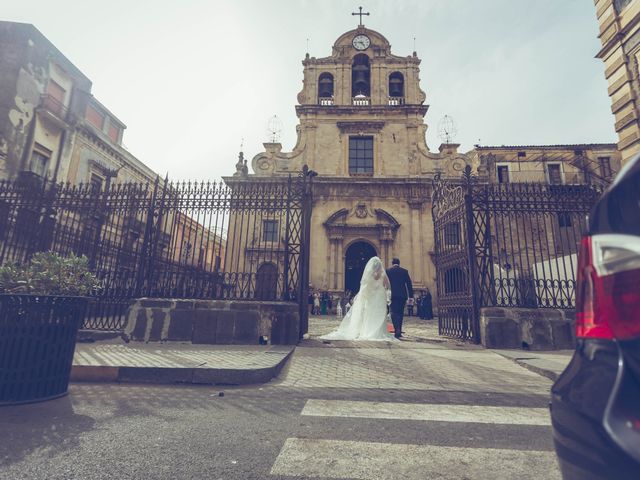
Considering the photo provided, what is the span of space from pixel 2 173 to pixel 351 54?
20281 mm

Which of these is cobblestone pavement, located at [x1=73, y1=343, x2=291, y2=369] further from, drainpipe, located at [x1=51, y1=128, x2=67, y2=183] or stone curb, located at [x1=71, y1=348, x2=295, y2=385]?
drainpipe, located at [x1=51, y1=128, x2=67, y2=183]

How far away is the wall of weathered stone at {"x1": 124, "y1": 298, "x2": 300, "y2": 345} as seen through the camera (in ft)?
21.4

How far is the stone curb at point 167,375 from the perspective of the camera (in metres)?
4.04

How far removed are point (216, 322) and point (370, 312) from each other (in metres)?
3.56

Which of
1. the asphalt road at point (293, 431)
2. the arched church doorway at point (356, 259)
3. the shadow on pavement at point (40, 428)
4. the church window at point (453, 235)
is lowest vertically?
the shadow on pavement at point (40, 428)

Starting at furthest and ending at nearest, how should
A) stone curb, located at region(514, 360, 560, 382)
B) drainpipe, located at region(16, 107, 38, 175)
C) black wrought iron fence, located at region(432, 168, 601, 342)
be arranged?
drainpipe, located at region(16, 107, 38, 175), black wrought iron fence, located at region(432, 168, 601, 342), stone curb, located at region(514, 360, 560, 382)

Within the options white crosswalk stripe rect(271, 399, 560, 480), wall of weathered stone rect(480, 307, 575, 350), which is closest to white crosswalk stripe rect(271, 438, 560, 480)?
white crosswalk stripe rect(271, 399, 560, 480)

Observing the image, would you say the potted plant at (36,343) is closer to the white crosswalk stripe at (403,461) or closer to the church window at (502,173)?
the white crosswalk stripe at (403,461)

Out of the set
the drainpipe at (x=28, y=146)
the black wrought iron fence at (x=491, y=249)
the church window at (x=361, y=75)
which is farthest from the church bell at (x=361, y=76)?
the drainpipe at (x=28, y=146)

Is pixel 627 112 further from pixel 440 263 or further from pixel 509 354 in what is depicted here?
pixel 509 354

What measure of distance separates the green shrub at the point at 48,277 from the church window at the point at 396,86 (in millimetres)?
22272

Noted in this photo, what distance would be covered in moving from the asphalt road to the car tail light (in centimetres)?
122

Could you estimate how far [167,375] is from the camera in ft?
13.3

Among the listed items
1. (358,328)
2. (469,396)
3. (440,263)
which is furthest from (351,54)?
(469,396)
